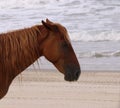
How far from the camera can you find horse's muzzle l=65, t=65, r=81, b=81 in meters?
4.19

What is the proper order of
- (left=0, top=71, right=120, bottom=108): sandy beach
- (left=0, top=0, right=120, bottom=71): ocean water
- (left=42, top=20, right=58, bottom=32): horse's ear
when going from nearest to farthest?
(left=42, top=20, right=58, bottom=32): horse's ear
(left=0, top=71, right=120, bottom=108): sandy beach
(left=0, top=0, right=120, bottom=71): ocean water

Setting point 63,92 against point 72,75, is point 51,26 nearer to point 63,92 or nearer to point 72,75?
point 72,75

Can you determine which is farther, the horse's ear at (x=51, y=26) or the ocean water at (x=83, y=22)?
the ocean water at (x=83, y=22)

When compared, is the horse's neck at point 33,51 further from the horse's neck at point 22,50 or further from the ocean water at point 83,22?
the ocean water at point 83,22

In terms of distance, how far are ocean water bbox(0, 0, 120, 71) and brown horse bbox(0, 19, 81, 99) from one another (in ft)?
14.5

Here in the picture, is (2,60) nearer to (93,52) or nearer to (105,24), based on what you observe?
(93,52)

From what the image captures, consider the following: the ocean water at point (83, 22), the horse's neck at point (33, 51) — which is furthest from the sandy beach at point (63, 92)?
the horse's neck at point (33, 51)

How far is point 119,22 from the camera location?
1575 cm

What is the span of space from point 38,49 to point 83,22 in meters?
11.9

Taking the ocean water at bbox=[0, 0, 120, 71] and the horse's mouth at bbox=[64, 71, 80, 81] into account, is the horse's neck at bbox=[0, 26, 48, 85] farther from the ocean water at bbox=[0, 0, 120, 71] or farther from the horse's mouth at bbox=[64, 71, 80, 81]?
the ocean water at bbox=[0, 0, 120, 71]

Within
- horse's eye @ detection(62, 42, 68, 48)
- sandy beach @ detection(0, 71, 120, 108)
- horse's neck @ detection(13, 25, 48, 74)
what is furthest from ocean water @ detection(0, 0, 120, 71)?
horse's eye @ detection(62, 42, 68, 48)

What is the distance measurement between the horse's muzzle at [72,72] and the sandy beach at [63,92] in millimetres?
1934

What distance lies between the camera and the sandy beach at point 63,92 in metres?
6.86

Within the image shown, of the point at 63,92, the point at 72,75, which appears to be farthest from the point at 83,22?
the point at 72,75
